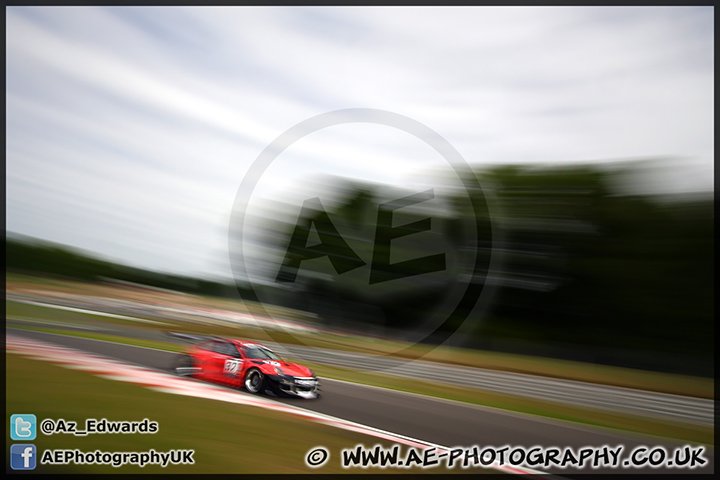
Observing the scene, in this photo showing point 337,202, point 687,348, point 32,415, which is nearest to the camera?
point 32,415

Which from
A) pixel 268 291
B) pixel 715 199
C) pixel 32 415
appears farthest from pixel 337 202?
pixel 32 415

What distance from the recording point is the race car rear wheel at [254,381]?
8032mm

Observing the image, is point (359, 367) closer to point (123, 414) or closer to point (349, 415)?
point (349, 415)

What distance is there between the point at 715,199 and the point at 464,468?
16.1 metres

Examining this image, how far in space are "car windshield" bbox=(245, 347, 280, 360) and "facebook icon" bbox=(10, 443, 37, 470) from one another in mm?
4112

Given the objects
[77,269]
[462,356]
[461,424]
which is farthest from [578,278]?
[77,269]

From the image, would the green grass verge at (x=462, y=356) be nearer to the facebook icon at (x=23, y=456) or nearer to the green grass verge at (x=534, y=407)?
the green grass verge at (x=534, y=407)

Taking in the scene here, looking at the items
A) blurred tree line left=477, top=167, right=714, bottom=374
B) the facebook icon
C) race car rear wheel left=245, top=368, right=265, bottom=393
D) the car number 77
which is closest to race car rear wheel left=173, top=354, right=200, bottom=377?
the car number 77

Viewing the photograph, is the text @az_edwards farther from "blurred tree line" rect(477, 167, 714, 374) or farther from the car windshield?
"blurred tree line" rect(477, 167, 714, 374)

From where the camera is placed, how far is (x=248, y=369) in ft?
26.8

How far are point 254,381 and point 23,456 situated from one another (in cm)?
400

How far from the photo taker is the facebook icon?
165 inches

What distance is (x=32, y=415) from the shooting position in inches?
198

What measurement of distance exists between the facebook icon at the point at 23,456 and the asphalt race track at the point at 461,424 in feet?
12.8
